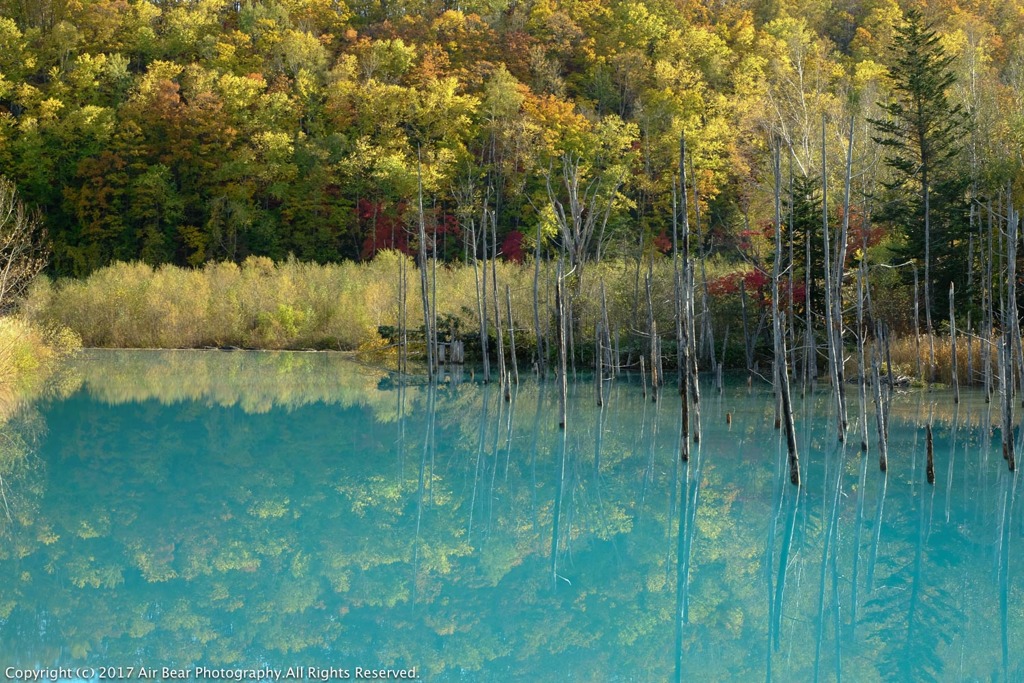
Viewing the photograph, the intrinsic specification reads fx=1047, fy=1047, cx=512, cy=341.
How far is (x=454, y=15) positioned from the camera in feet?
196

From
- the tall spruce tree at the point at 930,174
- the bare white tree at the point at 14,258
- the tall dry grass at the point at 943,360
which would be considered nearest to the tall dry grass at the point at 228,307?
the bare white tree at the point at 14,258

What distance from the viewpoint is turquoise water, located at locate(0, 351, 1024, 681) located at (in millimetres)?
7203

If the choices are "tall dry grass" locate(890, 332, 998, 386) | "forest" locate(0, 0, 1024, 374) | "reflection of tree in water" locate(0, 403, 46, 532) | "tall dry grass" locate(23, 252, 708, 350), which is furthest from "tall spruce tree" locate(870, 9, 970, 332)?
"reflection of tree in water" locate(0, 403, 46, 532)

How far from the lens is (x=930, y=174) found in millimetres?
26016

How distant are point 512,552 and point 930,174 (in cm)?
2020

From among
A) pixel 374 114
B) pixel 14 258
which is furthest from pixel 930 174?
pixel 374 114

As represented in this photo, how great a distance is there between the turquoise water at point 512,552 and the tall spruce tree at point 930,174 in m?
7.24

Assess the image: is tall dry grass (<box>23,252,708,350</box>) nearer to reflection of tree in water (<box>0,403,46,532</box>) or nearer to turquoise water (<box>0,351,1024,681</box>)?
reflection of tree in water (<box>0,403,46,532</box>)

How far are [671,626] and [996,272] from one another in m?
17.5

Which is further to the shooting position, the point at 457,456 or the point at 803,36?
the point at 803,36

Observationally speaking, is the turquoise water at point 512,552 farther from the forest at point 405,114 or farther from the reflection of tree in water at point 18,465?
the forest at point 405,114

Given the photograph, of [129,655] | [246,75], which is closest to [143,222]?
[246,75]

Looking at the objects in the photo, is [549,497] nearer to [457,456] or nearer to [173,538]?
[457,456]

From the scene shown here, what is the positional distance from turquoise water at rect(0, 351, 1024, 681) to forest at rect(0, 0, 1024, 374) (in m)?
20.2
